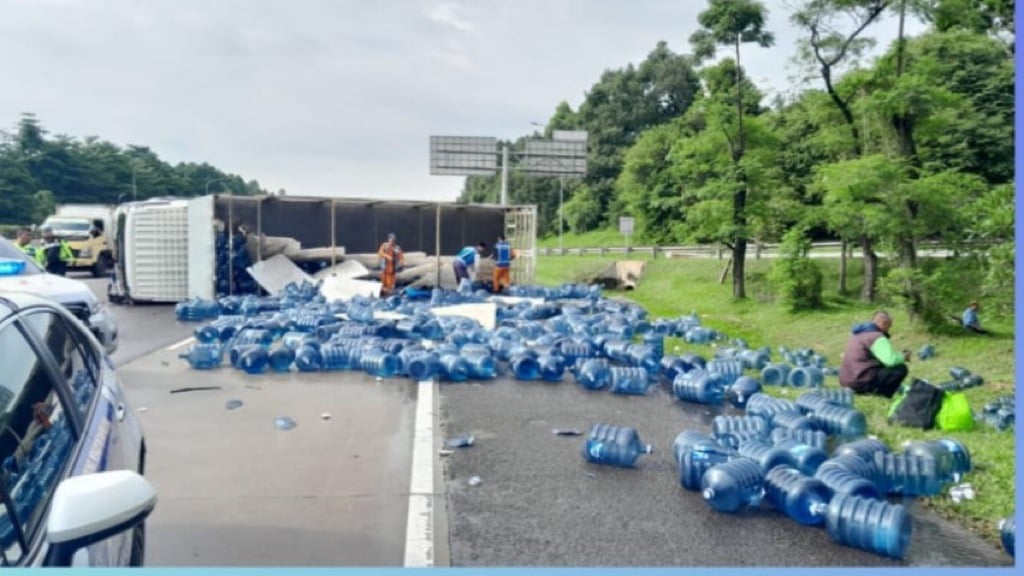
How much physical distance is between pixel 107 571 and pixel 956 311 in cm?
1601

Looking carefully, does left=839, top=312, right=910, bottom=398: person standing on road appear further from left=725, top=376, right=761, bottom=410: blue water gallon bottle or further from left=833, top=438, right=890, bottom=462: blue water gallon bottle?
left=833, top=438, right=890, bottom=462: blue water gallon bottle

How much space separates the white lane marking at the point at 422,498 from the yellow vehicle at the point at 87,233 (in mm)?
22930

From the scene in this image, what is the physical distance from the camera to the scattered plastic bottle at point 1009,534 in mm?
5047

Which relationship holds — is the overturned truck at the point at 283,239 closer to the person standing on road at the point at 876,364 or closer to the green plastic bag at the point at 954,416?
the person standing on road at the point at 876,364

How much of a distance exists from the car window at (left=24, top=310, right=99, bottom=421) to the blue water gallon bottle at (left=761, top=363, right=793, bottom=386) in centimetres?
821

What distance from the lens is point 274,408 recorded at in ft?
28.2

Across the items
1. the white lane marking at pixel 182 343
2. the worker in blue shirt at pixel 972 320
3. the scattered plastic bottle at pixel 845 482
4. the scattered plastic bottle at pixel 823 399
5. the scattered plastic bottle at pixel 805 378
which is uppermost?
the worker in blue shirt at pixel 972 320

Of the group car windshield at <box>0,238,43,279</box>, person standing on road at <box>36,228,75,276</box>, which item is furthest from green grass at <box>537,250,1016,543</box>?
person standing on road at <box>36,228,75,276</box>

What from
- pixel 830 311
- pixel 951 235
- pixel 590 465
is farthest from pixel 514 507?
pixel 830 311

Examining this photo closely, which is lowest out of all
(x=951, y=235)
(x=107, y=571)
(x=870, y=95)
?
(x=107, y=571)

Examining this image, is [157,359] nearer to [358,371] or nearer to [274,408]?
[358,371]

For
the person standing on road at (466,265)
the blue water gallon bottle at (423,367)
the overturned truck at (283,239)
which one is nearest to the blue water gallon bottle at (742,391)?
the blue water gallon bottle at (423,367)

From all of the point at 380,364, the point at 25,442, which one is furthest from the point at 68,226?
the point at 25,442

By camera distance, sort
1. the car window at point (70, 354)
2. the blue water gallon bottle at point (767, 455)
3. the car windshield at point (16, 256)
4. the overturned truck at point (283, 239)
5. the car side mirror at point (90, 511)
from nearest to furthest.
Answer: the car side mirror at point (90, 511)
the car window at point (70, 354)
the blue water gallon bottle at point (767, 455)
the car windshield at point (16, 256)
the overturned truck at point (283, 239)
